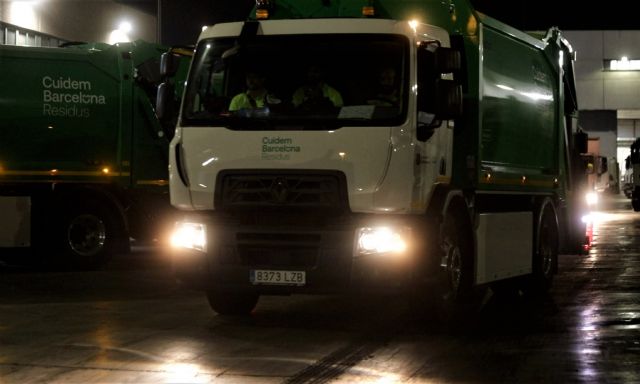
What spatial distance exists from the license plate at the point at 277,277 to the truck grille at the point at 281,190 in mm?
577

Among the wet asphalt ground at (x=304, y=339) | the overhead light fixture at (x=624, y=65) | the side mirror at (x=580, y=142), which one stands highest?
the overhead light fixture at (x=624, y=65)

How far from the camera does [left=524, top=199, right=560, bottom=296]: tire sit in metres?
15.4

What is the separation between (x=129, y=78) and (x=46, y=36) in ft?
50.4

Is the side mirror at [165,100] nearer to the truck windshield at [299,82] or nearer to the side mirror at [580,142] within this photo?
the truck windshield at [299,82]

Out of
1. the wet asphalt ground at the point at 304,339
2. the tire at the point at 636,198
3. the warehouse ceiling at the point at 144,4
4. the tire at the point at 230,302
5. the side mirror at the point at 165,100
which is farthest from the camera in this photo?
the tire at the point at 636,198

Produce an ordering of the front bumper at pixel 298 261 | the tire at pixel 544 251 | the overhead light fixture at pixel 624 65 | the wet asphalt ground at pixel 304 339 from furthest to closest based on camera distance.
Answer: the overhead light fixture at pixel 624 65, the tire at pixel 544 251, the front bumper at pixel 298 261, the wet asphalt ground at pixel 304 339

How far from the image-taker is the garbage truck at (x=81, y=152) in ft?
62.7

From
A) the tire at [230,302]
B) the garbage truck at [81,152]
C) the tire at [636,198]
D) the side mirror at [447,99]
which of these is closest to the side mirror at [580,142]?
the garbage truck at [81,152]

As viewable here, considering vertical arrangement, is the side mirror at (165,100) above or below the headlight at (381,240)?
above

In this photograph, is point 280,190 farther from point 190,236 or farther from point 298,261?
point 190,236

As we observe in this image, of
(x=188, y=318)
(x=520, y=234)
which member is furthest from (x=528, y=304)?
(x=188, y=318)

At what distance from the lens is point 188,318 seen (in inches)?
503

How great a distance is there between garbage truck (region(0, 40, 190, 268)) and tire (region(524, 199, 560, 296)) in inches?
234

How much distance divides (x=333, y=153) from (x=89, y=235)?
9264 mm
